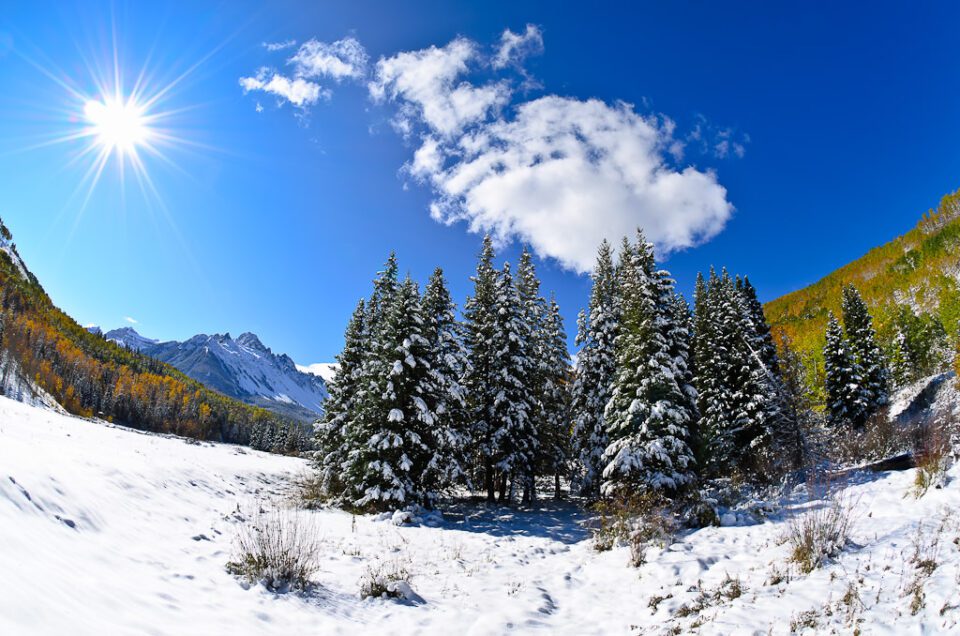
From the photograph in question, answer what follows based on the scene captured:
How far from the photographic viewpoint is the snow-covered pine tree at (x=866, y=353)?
4269 centimetres

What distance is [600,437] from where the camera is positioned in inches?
1013

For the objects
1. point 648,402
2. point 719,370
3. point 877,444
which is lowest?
point 877,444

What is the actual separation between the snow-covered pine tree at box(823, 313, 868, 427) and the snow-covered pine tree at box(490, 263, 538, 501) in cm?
3477

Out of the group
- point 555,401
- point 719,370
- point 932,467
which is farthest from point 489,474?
point 719,370

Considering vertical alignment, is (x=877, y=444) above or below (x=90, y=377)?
below

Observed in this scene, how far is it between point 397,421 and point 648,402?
1167 cm

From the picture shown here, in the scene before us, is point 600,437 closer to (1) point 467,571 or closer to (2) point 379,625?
(1) point 467,571

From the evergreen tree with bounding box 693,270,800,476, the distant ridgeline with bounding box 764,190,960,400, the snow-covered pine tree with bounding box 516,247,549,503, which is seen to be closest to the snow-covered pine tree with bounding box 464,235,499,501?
the snow-covered pine tree with bounding box 516,247,549,503

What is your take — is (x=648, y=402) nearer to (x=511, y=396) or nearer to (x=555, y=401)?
(x=511, y=396)

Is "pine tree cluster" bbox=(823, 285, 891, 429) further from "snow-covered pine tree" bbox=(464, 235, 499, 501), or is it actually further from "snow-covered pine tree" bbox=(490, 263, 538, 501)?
"snow-covered pine tree" bbox=(464, 235, 499, 501)

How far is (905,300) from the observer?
340 feet

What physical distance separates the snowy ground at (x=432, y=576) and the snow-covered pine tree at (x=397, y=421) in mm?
5835

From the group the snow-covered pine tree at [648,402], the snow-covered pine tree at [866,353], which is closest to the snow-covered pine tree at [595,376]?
the snow-covered pine tree at [648,402]

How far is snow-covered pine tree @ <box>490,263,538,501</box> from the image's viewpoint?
80.5 ft
